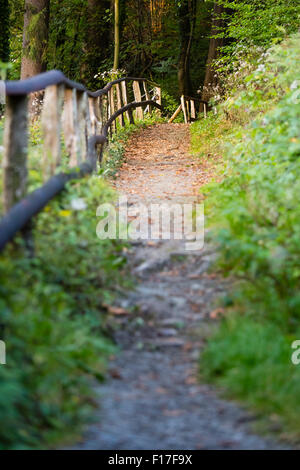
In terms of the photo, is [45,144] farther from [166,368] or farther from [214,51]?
[214,51]

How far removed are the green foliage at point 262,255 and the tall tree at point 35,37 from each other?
32.6 ft

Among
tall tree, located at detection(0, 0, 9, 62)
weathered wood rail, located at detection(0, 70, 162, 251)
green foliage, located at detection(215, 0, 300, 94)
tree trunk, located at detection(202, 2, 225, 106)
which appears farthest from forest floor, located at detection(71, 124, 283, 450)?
tree trunk, located at detection(202, 2, 225, 106)

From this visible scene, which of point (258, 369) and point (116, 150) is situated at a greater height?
→ point (116, 150)

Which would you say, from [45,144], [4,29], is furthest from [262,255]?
[4,29]

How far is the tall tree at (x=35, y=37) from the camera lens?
17.5 meters

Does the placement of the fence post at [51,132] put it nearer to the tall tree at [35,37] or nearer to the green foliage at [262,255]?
the green foliage at [262,255]

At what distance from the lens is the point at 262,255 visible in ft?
16.4

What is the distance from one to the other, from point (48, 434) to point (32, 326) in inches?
26.7

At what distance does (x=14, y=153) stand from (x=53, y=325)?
1356 mm

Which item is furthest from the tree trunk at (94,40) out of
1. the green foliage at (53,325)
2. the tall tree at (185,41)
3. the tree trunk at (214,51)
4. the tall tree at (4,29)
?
the green foliage at (53,325)

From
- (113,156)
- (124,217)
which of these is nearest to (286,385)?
(124,217)

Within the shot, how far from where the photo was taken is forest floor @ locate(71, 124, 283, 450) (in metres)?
3.48

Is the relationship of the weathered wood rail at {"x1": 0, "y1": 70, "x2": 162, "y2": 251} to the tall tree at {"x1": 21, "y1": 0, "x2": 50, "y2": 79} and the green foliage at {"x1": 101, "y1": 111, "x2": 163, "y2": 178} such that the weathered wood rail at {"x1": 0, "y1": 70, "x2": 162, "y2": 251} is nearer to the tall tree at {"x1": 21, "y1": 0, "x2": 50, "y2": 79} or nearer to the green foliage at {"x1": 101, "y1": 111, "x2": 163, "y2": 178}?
the green foliage at {"x1": 101, "y1": 111, "x2": 163, "y2": 178}
